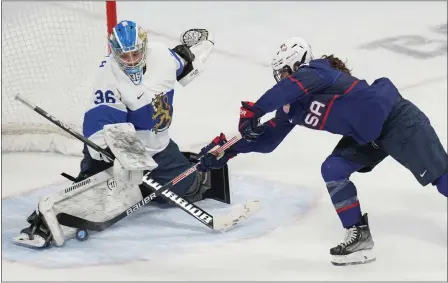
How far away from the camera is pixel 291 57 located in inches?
120

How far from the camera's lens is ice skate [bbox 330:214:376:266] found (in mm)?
3037

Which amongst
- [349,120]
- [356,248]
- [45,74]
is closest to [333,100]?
[349,120]

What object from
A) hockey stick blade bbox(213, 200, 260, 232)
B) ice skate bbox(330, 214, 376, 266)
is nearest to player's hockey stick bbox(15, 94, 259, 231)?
hockey stick blade bbox(213, 200, 260, 232)

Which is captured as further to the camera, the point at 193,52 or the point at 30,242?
the point at 193,52

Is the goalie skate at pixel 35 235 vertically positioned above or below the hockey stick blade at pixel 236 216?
below

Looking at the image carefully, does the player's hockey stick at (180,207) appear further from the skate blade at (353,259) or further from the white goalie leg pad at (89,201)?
the skate blade at (353,259)

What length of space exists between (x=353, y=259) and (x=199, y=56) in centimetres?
99

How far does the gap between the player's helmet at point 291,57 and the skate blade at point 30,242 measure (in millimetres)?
909

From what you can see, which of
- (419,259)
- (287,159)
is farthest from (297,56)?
(287,159)

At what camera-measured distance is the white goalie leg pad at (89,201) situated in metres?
3.20

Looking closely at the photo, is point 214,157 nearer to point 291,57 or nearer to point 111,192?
point 111,192

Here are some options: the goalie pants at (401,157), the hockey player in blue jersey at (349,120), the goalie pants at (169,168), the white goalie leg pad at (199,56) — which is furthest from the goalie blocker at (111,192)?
the goalie pants at (401,157)

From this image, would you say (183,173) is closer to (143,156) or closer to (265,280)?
(143,156)

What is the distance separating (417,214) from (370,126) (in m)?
0.54
